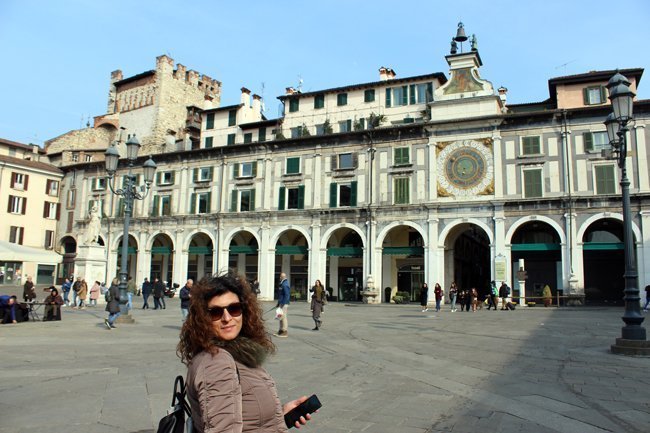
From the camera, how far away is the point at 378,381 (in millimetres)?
8195

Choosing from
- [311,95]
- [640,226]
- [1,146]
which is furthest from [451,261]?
[1,146]

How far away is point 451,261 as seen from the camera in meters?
36.6

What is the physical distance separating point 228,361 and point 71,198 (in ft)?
177

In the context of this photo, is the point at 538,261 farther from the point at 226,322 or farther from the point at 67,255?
the point at 67,255

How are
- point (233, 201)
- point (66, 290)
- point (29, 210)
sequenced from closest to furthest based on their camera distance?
1. point (66, 290)
2. point (233, 201)
3. point (29, 210)

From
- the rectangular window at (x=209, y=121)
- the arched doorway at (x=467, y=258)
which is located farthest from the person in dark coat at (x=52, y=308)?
the rectangular window at (x=209, y=121)

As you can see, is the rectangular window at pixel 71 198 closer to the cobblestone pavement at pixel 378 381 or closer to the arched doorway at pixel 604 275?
the cobblestone pavement at pixel 378 381

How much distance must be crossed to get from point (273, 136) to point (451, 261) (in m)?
18.6

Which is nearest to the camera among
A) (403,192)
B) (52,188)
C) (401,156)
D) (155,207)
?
(403,192)

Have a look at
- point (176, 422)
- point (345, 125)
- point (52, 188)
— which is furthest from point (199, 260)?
point (176, 422)

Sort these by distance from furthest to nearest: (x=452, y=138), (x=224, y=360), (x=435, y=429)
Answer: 1. (x=452, y=138)
2. (x=435, y=429)
3. (x=224, y=360)

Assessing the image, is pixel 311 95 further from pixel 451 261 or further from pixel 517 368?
pixel 517 368

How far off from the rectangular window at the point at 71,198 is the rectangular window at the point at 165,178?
10.7 meters

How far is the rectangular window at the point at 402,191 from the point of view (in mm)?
35562
